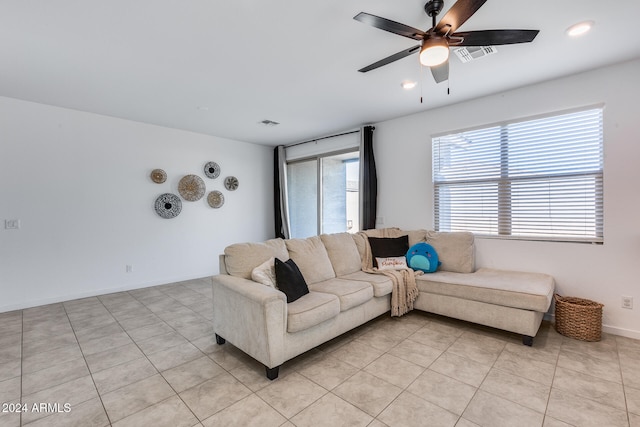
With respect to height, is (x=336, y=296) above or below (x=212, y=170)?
below

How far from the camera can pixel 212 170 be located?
534 centimetres

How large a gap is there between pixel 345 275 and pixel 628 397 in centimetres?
230

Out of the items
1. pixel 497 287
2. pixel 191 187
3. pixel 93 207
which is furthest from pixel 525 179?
pixel 93 207

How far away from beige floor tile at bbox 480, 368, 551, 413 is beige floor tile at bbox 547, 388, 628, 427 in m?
0.05

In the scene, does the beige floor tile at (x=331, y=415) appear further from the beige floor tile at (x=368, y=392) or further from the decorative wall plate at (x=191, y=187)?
the decorative wall plate at (x=191, y=187)

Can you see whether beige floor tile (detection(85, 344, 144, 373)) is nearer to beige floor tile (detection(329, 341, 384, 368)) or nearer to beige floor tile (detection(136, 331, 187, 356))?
beige floor tile (detection(136, 331, 187, 356))

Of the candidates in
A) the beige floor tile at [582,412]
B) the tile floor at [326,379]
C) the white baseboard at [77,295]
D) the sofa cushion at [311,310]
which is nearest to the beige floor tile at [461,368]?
the tile floor at [326,379]

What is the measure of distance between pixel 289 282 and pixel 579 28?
9.72 feet

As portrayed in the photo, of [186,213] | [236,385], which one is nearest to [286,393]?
[236,385]

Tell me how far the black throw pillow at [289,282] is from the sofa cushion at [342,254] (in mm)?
872

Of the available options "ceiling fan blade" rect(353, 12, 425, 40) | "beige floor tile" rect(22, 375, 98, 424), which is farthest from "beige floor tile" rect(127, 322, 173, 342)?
"ceiling fan blade" rect(353, 12, 425, 40)

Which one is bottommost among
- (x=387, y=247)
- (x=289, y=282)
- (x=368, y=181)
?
(x=289, y=282)

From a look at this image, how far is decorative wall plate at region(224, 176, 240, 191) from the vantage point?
5574mm

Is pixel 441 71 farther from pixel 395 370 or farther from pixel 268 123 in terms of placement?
pixel 268 123
